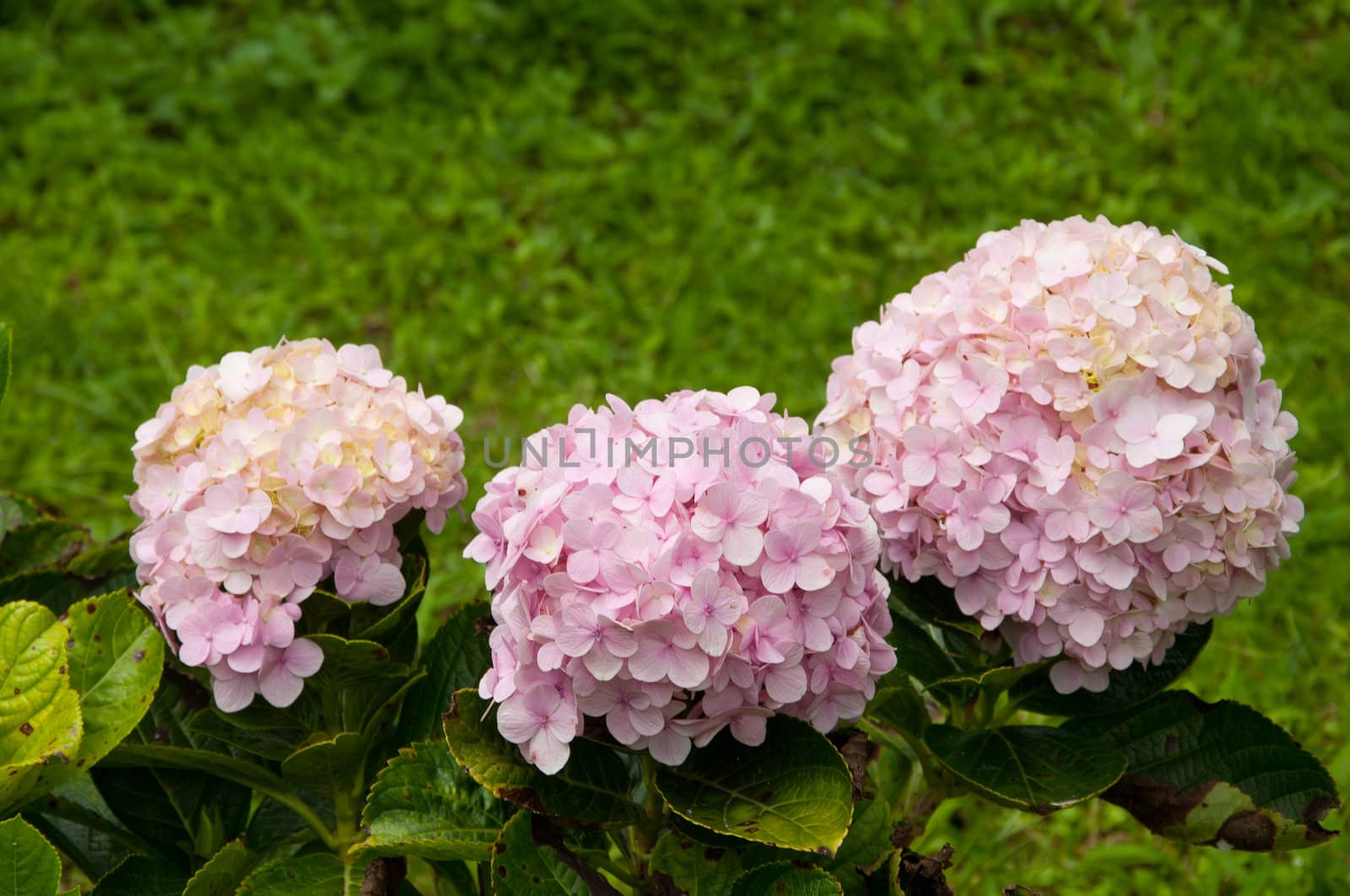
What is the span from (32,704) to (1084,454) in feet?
3.97

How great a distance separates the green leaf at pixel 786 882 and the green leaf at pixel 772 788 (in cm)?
6

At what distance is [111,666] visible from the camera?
162 cm

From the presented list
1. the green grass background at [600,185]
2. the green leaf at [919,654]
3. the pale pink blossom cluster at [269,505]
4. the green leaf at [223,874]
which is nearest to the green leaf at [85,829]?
the green leaf at [223,874]

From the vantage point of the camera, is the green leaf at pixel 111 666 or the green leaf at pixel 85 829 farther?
the green leaf at pixel 85 829

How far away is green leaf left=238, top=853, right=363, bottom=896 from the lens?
1.58 meters

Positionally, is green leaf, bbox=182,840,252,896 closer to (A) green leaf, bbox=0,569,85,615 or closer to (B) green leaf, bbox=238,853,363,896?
(B) green leaf, bbox=238,853,363,896

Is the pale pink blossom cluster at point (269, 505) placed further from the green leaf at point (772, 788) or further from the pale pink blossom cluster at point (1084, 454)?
the pale pink blossom cluster at point (1084, 454)

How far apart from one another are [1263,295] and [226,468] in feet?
11.1

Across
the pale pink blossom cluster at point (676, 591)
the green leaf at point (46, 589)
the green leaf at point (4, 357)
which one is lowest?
the green leaf at point (46, 589)

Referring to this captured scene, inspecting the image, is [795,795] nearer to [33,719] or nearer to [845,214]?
[33,719]

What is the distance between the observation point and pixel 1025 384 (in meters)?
1.53

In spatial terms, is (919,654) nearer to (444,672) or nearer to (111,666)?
(444,672)

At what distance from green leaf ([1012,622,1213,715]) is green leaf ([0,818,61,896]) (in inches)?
45.8

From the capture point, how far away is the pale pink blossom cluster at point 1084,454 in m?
1.52
